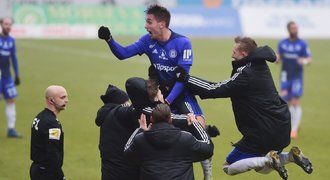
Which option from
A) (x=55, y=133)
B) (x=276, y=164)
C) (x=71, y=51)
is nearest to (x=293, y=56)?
(x=276, y=164)

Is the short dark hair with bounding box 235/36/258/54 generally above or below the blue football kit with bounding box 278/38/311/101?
above

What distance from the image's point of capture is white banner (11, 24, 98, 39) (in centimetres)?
3853

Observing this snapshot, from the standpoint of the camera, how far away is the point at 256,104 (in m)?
10.4

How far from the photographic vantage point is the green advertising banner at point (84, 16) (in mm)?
38688

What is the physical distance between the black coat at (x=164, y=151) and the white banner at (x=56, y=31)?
30.7 metres

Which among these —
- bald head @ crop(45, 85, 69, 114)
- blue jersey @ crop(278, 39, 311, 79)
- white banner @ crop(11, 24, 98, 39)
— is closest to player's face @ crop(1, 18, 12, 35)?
blue jersey @ crop(278, 39, 311, 79)

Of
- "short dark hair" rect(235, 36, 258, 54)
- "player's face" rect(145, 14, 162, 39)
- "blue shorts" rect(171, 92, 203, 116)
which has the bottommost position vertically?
"blue shorts" rect(171, 92, 203, 116)

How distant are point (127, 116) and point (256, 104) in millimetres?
1976

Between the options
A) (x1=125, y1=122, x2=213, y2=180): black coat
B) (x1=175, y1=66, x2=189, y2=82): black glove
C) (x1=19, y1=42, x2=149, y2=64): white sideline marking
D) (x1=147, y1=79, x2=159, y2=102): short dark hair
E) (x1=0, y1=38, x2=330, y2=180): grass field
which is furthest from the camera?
(x1=19, y1=42, x2=149, y2=64): white sideline marking

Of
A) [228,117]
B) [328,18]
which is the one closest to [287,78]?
[228,117]

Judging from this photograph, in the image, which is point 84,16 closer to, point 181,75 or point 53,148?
point 181,75

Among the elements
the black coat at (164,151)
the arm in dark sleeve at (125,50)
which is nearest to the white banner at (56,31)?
the arm in dark sleeve at (125,50)

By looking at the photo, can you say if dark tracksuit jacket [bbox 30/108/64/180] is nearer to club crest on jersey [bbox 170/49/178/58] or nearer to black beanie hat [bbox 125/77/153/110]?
black beanie hat [bbox 125/77/153/110]

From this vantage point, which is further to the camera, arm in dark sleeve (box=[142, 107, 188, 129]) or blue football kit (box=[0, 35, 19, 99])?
blue football kit (box=[0, 35, 19, 99])
